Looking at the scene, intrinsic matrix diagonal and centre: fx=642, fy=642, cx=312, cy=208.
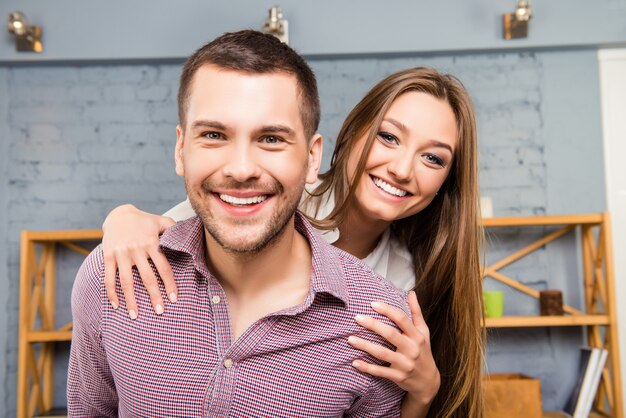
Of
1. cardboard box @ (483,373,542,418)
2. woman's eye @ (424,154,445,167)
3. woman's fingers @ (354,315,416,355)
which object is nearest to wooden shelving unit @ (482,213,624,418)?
cardboard box @ (483,373,542,418)

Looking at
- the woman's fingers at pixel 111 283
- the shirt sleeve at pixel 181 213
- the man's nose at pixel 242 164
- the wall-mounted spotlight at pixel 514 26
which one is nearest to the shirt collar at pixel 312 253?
the woman's fingers at pixel 111 283

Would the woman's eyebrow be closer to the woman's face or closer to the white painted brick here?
the woman's face

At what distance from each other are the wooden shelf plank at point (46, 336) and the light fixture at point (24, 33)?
1.31 meters

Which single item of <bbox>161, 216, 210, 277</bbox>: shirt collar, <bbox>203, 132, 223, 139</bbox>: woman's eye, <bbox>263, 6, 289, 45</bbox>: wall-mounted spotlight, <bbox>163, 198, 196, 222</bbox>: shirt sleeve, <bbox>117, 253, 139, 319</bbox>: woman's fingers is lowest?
<bbox>117, 253, 139, 319</bbox>: woman's fingers

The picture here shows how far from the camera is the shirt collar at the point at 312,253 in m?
1.19

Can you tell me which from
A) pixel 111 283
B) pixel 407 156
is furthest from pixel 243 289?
pixel 407 156

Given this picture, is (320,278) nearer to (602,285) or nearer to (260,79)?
(260,79)

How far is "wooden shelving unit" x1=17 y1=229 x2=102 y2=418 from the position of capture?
2.70 meters

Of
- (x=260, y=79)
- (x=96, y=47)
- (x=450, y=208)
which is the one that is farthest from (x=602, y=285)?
(x=96, y=47)

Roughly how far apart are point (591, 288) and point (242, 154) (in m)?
2.30

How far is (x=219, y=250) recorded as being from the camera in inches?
Answer: 49.3

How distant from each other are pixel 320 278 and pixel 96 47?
228 centimetres

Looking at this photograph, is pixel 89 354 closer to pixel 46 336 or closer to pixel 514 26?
pixel 46 336

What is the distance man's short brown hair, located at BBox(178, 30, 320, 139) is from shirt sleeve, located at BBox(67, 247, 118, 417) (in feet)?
1.18
